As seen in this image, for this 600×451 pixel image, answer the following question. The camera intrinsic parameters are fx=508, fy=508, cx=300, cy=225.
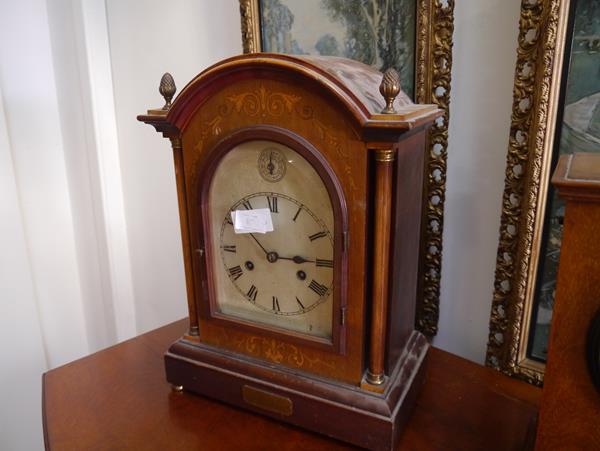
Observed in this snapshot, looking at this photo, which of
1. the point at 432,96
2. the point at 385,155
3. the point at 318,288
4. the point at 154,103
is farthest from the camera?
the point at 154,103

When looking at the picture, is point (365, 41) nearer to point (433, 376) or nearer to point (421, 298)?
point (421, 298)

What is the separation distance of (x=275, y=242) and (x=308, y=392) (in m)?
0.22

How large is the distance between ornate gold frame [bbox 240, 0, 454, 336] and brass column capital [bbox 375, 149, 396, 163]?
0.95 ft

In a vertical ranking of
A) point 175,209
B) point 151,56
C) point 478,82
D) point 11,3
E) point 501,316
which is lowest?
point 501,316

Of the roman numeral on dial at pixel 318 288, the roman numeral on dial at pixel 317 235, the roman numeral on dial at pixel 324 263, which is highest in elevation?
the roman numeral on dial at pixel 317 235

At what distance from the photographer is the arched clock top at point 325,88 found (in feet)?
1.97

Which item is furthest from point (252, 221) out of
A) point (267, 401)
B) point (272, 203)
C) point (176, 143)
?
point (267, 401)

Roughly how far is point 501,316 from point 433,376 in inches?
6.3

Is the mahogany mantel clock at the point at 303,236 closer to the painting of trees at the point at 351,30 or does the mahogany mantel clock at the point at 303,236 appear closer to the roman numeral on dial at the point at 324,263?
the roman numeral on dial at the point at 324,263

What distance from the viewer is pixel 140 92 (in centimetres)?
139

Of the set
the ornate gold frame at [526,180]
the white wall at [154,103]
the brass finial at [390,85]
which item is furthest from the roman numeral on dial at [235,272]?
the white wall at [154,103]

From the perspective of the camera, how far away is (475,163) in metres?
0.89

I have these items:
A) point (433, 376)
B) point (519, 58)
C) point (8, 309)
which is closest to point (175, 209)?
point (8, 309)

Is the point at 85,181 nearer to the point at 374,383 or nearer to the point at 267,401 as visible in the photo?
the point at 267,401
